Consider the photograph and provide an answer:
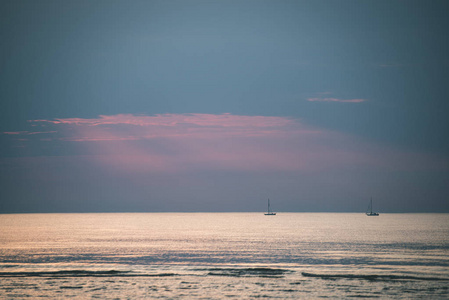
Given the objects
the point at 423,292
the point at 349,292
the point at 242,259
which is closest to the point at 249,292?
the point at 349,292

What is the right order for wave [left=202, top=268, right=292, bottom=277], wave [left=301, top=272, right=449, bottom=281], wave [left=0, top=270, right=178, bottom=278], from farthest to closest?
wave [left=202, top=268, right=292, bottom=277]
wave [left=0, top=270, right=178, bottom=278]
wave [left=301, top=272, right=449, bottom=281]

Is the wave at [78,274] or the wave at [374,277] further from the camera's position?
the wave at [78,274]

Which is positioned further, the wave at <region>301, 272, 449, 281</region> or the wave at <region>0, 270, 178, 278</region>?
the wave at <region>0, 270, 178, 278</region>

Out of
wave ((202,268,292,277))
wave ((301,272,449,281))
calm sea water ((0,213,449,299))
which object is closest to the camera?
calm sea water ((0,213,449,299))

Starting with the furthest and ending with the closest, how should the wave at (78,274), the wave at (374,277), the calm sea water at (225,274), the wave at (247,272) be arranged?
1. the wave at (247,272)
2. the wave at (78,274)
3. the wave at (374,277)
4. the calm sea water at (225,274)

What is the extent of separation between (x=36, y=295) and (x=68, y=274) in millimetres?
14997

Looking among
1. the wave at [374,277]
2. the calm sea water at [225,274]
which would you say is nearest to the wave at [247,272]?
the calm sea water at [225,274]

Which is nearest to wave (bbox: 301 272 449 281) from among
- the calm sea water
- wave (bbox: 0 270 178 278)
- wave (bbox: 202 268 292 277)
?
the calm sea water

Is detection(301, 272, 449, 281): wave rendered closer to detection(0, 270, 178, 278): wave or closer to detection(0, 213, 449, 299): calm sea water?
detection(0, 213, 449, 299): calm sea water

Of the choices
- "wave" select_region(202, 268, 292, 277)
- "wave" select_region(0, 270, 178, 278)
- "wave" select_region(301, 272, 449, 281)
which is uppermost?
"wave" select_region(301, 272, 449, 281)

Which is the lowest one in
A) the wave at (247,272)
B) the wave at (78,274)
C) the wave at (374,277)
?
the wave at (78,274)

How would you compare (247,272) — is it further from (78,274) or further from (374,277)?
(78,274)

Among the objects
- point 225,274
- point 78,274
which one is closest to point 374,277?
point 225,274

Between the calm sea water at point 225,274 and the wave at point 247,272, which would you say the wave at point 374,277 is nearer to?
the calm sea water at point 225,274
